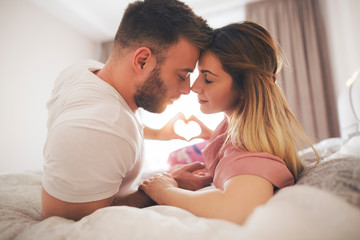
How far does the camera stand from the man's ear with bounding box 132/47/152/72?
3.64 feet

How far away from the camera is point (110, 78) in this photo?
3.55 feet

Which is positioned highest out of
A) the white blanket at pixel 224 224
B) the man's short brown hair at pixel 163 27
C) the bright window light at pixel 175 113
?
the man's short brown hair at pixel 163 27

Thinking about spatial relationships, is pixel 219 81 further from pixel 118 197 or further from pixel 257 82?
pixel 118 197

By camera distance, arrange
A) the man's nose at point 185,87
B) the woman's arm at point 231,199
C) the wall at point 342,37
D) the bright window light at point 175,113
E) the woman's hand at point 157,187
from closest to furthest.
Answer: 1. the woman's arm at point 231,199
2. the woman's hand at point 157,187
3. the man's nose at point 185,87
4. the wall at point 342,37
5. the bright window light at point 175,113

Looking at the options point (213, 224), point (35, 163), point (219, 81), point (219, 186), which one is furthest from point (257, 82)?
point (35, 163)

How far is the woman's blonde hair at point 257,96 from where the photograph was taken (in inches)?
32.7

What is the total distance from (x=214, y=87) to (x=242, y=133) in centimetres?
28

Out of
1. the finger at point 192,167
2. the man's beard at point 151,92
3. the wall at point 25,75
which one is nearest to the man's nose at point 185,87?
the man's beard at point 151,92

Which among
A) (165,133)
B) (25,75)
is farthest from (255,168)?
(25,75)

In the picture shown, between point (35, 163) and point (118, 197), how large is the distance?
2759 millimetres

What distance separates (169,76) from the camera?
3.84 feet

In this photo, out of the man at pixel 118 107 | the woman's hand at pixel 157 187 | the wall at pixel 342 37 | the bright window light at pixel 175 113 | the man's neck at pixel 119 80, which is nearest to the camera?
the man at pixel 118 107

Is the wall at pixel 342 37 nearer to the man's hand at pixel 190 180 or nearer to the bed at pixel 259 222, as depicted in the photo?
the man's hand at pixel 190 180

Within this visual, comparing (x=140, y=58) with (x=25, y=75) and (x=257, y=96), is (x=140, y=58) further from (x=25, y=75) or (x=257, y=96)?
(x=25, y=75)
